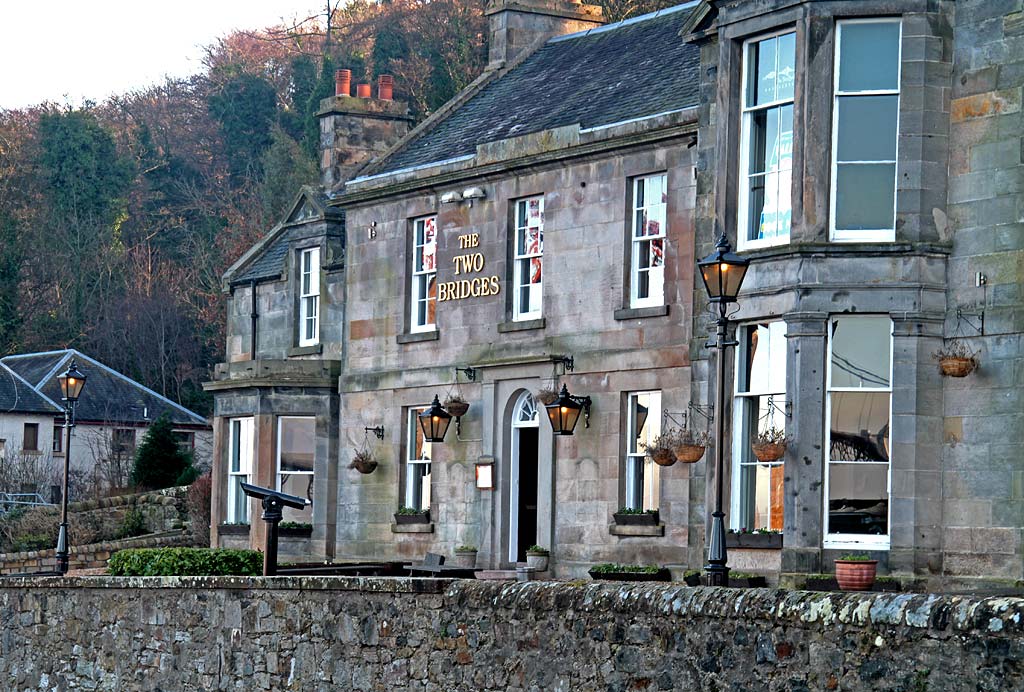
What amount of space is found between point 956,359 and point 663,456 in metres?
4.86

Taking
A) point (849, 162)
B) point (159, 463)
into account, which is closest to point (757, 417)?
point (849, 162)

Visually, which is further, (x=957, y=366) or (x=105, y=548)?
(x=105, y=548)

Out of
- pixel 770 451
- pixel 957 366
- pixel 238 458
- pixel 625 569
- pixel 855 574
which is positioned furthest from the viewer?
pixel 238 458

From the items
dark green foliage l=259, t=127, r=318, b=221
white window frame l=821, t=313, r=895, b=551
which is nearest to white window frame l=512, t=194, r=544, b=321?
white window frame l=821, t=313, r=895, b=551

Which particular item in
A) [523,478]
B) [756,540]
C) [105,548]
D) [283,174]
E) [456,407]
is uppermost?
[283,174]

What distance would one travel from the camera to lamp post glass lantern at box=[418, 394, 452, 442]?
1158 inches

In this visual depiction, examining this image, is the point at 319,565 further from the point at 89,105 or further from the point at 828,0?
the point at 89,105

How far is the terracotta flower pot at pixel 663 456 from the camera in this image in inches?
973

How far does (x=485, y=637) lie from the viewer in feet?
54.6

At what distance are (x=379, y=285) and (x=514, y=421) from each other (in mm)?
4211

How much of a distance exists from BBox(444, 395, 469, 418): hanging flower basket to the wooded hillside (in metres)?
30.8

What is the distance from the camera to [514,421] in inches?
1132

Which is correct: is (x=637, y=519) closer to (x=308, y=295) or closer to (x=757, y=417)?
(x=757, y=417)

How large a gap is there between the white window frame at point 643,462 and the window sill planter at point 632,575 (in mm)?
1650
